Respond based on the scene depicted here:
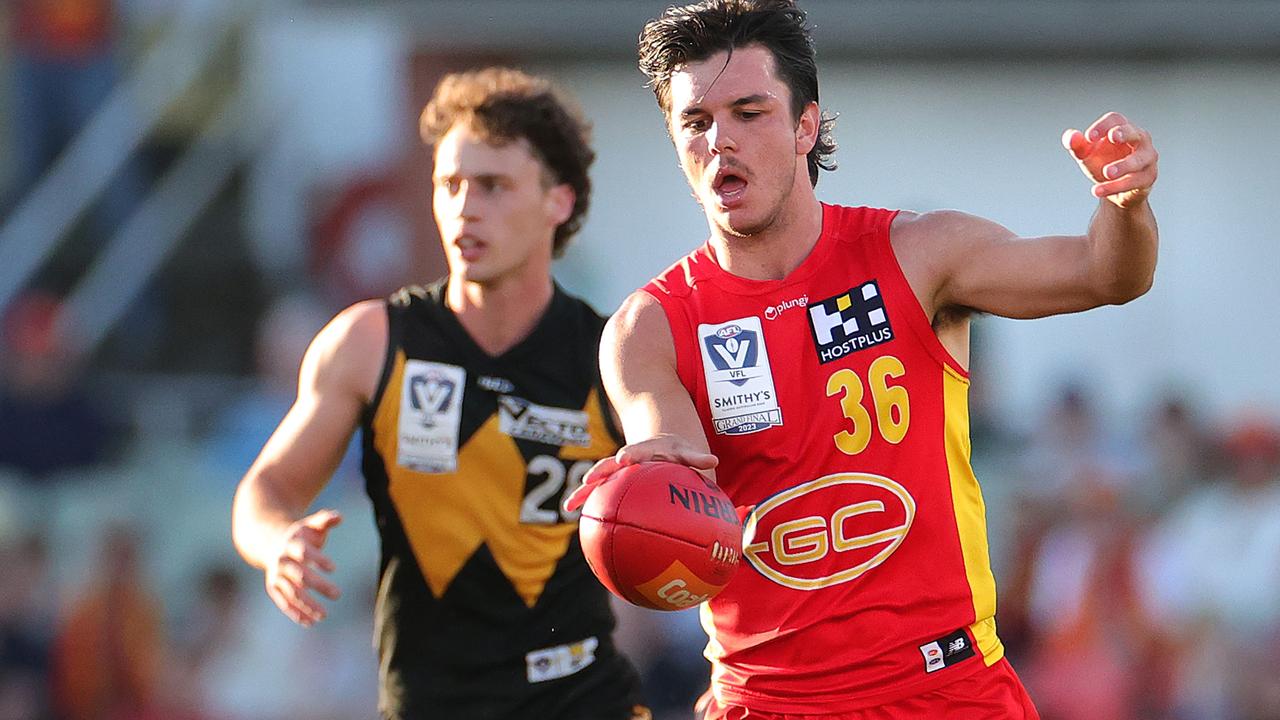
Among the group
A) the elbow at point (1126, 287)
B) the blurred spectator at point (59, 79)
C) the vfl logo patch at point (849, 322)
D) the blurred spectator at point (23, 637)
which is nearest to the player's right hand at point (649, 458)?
the vfl logo patch at point (849, 322)

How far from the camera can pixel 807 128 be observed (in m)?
4.54

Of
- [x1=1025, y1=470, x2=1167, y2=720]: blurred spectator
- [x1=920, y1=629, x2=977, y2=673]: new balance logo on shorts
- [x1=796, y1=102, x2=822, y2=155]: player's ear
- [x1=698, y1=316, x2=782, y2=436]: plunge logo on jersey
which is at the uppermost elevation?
[x1=796, y1=102, x2=822, y2=155]: player's ear

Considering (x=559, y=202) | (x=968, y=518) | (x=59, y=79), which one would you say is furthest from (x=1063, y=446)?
(x=59, y=79)

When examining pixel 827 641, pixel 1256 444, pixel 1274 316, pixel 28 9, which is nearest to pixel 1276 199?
pixel 1274 316

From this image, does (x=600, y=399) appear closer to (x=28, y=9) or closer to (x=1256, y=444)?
(x=1256, y=444)

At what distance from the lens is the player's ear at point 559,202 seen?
5.98m

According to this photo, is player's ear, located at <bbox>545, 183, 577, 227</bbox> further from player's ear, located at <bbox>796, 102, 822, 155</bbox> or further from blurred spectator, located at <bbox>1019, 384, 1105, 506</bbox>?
blurred spectator, located at <bbox>1019, 384, 1105, 506</bbox>

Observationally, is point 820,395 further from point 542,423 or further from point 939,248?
point 542,423

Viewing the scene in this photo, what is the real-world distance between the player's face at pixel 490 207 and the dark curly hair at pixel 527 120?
6 centimetres

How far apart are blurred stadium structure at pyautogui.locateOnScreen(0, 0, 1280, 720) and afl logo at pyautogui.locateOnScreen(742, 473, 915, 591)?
164 inches

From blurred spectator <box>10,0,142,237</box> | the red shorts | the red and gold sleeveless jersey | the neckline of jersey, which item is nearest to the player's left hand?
the red and gold sleeveless jersey

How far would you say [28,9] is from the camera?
11.8 meters

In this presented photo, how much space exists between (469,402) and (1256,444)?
15.2ft

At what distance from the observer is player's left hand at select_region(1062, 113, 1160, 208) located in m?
3.91
